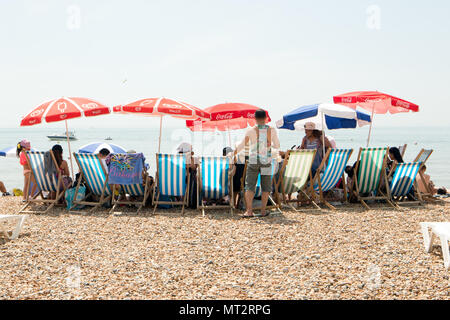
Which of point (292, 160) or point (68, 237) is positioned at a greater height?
point (292, 160)

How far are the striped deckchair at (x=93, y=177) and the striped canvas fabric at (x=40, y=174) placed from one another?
397mm

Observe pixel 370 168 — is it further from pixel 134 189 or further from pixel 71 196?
pixel 71 196

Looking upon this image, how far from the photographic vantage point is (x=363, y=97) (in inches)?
248

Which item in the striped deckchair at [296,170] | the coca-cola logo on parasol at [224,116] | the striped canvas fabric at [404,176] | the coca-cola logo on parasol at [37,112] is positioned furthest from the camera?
the coca-cola logo on parasol at [224,116]

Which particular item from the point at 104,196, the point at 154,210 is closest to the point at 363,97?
the point at 154,210

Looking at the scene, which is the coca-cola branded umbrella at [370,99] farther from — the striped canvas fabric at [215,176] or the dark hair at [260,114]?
the striped canvas fabric at [215,176]

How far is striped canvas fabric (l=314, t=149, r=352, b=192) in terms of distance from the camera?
571cm

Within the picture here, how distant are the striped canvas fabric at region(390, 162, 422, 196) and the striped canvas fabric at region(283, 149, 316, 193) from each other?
1340 mm

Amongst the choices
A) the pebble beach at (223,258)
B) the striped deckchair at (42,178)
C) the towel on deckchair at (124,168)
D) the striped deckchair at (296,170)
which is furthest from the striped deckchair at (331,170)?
the striped deckchair at (42,178)

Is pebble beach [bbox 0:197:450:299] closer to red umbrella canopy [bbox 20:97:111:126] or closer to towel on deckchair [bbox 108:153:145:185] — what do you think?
towel on deckchair [bbox 108:153:145:185]

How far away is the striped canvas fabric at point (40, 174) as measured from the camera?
5641mm

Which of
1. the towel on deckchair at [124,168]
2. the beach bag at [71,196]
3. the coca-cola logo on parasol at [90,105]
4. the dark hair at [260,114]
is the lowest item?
the beach bag at [71,196]
